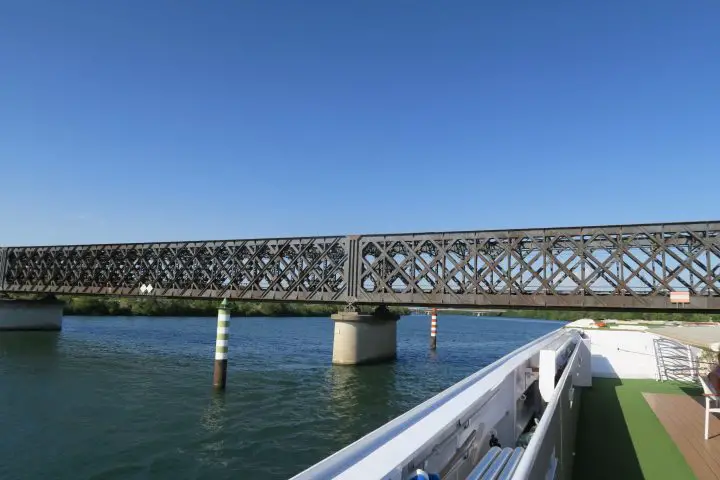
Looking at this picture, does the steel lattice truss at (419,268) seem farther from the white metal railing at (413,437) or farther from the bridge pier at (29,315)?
the white metal railing at (413,437)

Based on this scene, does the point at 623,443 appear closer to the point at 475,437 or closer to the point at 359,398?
the point at 475,437

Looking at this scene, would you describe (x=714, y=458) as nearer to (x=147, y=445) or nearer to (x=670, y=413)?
(x=670, y=413)

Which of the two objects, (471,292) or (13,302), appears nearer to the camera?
(471,292)

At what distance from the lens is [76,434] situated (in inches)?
576

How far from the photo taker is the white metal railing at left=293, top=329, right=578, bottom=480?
228cm

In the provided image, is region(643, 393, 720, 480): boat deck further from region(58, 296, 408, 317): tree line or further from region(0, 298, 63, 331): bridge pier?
region(58, 296, 408, 317): tree line

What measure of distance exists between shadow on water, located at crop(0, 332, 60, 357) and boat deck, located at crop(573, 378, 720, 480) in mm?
36910

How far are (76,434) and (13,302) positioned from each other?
172ft

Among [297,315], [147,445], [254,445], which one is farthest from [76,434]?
[297,315]

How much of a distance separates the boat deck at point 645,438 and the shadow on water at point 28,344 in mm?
36910

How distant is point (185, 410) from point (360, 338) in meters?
16.8

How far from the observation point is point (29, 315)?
185 ft

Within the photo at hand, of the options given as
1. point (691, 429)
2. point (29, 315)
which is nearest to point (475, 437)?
point (691, 429)

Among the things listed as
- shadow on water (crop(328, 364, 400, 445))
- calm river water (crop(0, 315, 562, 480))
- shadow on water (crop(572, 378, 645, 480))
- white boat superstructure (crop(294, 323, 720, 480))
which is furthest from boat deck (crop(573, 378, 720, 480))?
shadow on water (crop(328, 364, 400, 445))
